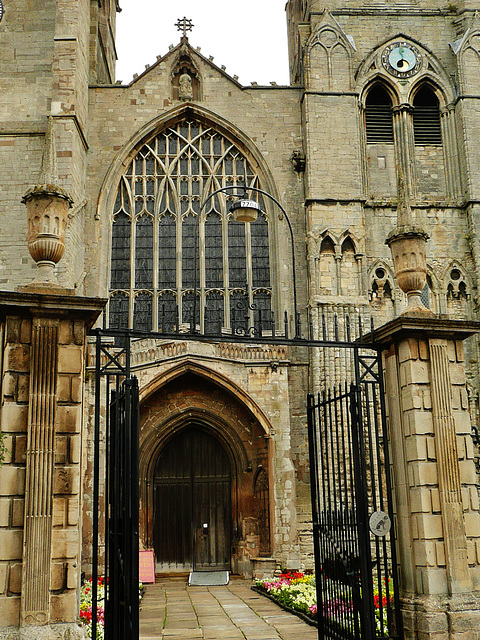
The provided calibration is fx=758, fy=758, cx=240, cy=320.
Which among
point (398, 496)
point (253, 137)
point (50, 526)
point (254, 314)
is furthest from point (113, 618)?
point (253, 137)

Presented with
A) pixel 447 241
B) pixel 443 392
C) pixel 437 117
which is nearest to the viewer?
pixel 443 392

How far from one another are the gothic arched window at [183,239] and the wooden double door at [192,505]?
2793mm

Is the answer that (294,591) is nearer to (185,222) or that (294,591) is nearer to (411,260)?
(411,260)

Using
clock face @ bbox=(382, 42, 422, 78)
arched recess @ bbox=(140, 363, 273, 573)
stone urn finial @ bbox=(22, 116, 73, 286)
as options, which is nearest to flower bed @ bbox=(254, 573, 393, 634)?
arched recess @ bbox=(140, 363, 273, 573)

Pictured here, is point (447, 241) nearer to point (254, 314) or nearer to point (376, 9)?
point (254, 314)

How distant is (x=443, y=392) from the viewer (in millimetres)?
7211

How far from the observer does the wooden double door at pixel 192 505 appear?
666 inches

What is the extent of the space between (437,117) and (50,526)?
16547 millimetres

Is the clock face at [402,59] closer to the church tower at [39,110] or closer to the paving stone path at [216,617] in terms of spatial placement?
the church tower at [39,110]

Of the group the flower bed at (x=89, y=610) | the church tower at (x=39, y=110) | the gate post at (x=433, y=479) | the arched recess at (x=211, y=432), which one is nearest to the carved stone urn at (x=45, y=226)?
the gate post at (x=433, y=479)

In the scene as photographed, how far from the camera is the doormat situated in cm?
1539

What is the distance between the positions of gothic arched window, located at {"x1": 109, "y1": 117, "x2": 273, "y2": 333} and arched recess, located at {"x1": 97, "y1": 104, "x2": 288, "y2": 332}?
0.02 meters

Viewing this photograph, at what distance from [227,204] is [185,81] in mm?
3378

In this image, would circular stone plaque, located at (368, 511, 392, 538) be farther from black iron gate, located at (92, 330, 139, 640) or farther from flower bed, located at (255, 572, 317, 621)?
flower bed, located at (255, 572, 317, 621)
